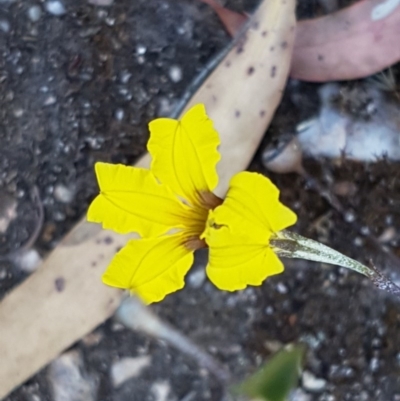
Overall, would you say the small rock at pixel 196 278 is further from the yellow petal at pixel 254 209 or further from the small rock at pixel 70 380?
the yellow petal at pixel 254 209

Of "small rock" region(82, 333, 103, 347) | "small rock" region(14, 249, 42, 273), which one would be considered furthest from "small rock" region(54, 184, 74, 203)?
"small rock" region(82, 333, 103, 347)

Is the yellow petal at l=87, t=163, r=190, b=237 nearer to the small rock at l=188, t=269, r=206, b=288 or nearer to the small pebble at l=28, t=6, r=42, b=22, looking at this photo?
the small rock at l=188, t=269, r=206, b=288

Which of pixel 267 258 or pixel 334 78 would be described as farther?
pixel 334 78

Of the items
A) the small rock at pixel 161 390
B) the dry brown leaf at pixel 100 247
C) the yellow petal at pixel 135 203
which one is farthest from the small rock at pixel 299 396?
the yellow petal at pixel 135 203

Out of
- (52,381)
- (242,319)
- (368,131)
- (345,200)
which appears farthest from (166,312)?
(368,131)

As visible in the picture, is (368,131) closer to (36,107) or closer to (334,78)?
(334,78)

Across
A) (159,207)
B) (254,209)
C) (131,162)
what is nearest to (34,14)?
(131,162)
